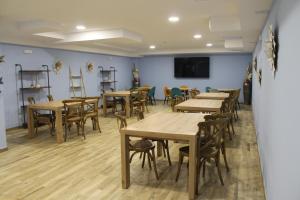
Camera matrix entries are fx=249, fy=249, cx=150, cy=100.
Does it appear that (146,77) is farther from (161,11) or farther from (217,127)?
(217,127)

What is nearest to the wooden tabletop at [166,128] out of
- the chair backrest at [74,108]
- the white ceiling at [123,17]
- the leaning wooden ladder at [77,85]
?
the white ceiling at [123,17]

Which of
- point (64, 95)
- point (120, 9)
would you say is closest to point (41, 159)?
point (120, 9)

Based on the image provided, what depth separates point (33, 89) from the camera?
265 inches

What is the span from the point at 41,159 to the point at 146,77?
27.9 ft

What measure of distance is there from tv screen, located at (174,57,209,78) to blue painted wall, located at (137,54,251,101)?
0.67ft

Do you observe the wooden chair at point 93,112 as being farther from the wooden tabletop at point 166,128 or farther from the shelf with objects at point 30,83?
the wooden tabletop at point 166,128

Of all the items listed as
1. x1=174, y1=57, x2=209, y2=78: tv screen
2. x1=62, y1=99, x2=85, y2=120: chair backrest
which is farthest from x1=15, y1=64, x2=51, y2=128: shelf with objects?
x1=174, y1=57, x2=209, y2=78: tv screen

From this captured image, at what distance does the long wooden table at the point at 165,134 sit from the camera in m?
2.64

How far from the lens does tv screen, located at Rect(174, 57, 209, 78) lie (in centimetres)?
1089

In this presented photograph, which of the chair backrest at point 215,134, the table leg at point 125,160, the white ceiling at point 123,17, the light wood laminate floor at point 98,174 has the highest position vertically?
the white ceiling at point 123,17

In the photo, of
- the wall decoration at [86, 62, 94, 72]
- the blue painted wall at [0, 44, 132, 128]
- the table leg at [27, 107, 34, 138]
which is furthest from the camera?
the wall decoration at [86, 62, 94, 72]

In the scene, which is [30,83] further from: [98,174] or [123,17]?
[98,174]

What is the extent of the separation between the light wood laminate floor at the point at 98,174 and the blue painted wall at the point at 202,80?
6007 millimetres

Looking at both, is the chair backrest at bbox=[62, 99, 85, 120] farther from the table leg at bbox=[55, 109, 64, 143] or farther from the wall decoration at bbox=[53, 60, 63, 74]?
the wall decoration at bbox=[53, 60, 63, 74]
